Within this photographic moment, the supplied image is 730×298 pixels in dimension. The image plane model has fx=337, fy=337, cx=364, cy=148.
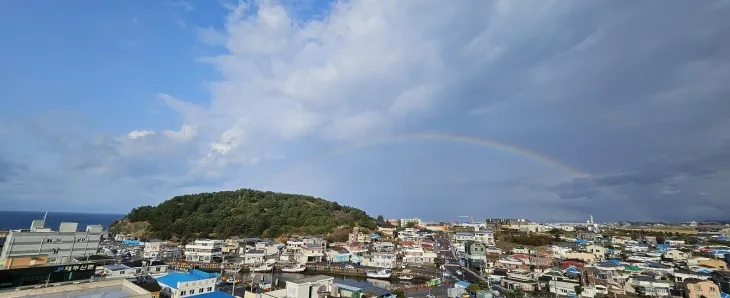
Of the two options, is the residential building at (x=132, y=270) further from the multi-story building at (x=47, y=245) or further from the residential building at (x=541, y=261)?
the residential building at (x=541, y=261)

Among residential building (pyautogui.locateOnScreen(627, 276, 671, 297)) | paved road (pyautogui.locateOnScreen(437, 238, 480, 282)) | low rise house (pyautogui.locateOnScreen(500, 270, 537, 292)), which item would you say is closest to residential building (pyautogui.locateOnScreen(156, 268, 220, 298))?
paved road (pyautogui.locateOnScreen(437, 238, 480, 282))

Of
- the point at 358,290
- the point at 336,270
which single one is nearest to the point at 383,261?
the point at 336,270

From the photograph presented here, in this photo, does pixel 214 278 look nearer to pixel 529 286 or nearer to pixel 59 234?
pixel 59 234

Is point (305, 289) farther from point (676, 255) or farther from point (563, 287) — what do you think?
point (676, 255)

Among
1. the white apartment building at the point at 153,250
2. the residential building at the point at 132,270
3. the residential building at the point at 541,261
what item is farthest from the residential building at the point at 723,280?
the white apartment building at the point at 153,250

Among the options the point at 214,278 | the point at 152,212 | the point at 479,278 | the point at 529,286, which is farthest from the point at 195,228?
the point at 529,286

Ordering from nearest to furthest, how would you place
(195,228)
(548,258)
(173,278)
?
(173,278) < (548,258) < (195,228)

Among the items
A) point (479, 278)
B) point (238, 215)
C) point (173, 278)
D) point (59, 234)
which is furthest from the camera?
point (238, 215)
